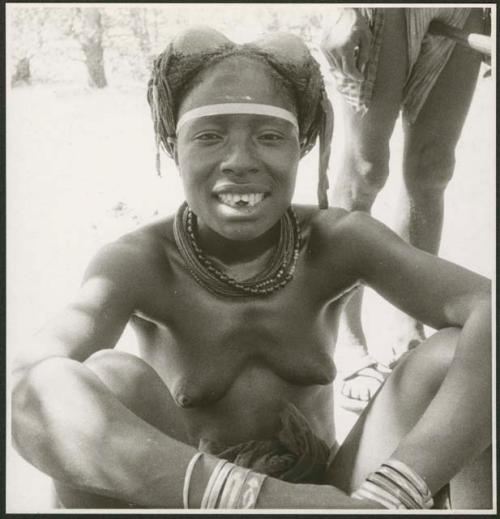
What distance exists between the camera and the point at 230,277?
161cm

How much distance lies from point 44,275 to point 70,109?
378mm

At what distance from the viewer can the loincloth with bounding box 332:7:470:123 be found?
1.86 metres

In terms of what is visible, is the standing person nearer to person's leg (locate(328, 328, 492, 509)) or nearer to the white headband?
the white headband

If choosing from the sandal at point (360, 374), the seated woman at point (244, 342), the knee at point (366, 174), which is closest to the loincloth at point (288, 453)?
the seated woman at point (244, 342)

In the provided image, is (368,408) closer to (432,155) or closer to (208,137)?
(208,137)

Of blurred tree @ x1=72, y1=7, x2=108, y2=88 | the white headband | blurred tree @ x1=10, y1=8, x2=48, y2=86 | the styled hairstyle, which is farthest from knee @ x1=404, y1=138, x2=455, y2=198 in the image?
blurred tree @ x1=10, y1=8, x2=48, y2=86

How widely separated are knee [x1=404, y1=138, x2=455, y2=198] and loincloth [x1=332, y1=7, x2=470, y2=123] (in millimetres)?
89

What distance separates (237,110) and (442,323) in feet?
1.71

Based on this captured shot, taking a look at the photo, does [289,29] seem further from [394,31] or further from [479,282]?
[479,282]

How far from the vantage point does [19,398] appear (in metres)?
1.35

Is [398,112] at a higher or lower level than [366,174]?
higher

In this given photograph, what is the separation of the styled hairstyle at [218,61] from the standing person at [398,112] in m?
0.29

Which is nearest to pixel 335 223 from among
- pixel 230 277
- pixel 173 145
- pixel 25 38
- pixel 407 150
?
pixel 230 277

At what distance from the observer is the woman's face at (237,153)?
151cm
